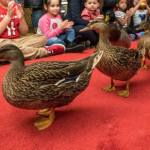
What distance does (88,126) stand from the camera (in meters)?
1.02

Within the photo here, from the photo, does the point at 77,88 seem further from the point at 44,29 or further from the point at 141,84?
the point at 44,29

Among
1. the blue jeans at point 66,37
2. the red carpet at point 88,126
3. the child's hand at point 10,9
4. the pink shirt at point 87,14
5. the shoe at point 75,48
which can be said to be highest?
the child's hand at point 10,9

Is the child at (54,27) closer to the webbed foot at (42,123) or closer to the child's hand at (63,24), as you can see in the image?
the child's hand at (63,24)

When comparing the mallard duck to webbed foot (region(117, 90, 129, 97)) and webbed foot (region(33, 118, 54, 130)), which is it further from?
webbed foot (region(33, 118, 54, 130))

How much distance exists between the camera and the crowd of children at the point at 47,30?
2309mm

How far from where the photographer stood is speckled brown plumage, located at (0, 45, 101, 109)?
0.90 m

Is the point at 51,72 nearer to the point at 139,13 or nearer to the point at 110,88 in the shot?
the point at 110,88

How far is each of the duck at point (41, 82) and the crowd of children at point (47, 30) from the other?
1315 millimetres

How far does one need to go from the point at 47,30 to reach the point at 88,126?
6.84 feet

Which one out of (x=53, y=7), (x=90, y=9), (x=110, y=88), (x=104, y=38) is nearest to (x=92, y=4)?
(x=90, y=9)

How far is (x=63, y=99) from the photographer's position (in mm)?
967

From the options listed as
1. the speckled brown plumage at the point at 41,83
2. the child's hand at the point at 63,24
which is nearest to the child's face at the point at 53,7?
the child's hand at the point at 63,24

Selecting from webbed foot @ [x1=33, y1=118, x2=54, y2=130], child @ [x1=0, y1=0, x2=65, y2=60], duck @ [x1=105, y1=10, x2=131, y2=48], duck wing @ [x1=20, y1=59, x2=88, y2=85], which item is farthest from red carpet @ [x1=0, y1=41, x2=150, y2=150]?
child @ [x1=0, y1=0, x2=65, y2=60]

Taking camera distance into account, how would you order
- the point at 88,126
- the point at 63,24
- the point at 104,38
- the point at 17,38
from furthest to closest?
1. the point at 63,24
2. the point at 17,38
3. the point at 104,38
4. the point at 88,126
